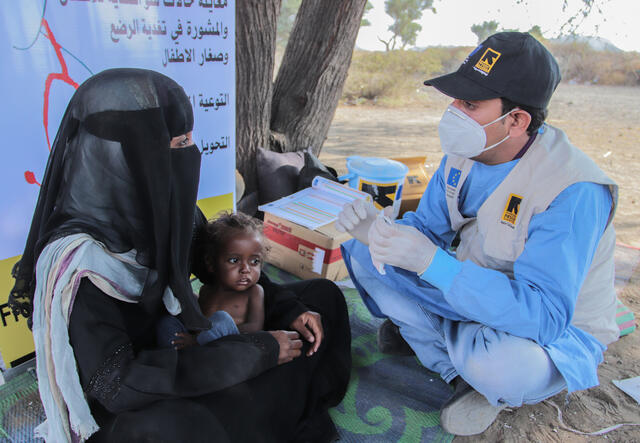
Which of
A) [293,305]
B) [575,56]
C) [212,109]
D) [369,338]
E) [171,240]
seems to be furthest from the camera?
[575,56]

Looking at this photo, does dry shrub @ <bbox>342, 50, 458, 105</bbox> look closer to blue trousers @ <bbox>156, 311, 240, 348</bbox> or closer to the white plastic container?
the white plastic container

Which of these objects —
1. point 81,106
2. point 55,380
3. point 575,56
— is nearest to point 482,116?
point 81,106

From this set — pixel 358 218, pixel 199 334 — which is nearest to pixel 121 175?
pixel 199 334

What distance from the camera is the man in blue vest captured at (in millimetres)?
1688

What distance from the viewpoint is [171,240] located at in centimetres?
141

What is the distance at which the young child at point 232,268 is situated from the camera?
6.40ft

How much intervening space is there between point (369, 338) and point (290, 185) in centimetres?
162

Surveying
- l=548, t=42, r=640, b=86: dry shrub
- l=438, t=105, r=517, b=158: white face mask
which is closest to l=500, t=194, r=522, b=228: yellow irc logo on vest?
l=438, t=105, r=517, b=158: white face mask

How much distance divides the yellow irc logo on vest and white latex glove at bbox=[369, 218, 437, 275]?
1.23 ft

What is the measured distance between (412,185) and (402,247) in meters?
2.57

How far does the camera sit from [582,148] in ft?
27.2

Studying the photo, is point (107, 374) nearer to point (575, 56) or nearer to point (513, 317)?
point (513, 317)

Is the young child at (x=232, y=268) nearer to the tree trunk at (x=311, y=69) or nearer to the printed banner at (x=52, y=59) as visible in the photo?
the printed banner at (x=52, y=59)

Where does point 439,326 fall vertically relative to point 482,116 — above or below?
below
